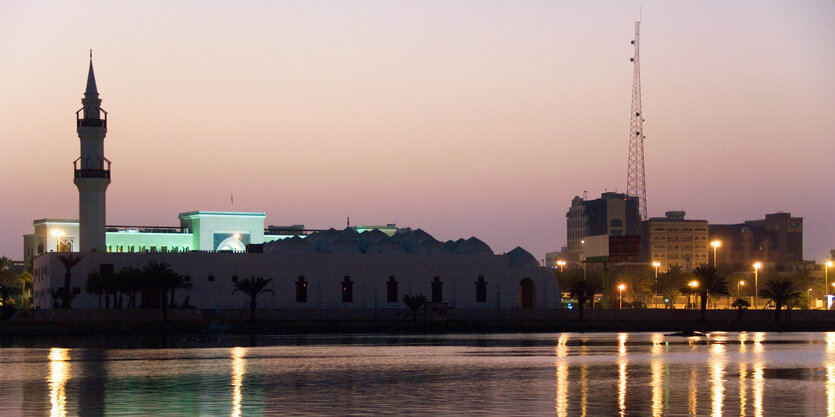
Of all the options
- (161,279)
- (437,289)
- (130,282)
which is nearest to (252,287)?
(161,279)

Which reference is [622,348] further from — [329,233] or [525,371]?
[329,233]

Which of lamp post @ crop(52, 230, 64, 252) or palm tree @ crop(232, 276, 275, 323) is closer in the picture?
palm tree @ crop(232, 276, 275, 323)

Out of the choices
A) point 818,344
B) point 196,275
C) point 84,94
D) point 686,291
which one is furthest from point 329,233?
point 818,344

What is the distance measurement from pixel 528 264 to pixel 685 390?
9432 centimetres

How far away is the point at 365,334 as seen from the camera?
9731cm

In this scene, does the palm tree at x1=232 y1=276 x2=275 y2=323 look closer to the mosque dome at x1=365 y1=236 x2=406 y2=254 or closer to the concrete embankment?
the concrete embankment

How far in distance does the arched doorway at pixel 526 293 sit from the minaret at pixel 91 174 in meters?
41.5

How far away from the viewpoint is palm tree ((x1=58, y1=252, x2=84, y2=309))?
361ft

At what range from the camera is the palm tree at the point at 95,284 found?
110 metres

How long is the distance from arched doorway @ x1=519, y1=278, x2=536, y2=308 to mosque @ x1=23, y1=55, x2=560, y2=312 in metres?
0.10

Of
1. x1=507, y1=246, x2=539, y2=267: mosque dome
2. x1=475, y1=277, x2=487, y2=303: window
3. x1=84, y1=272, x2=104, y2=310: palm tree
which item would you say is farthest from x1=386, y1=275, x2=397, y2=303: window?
x1=84, y1=272, x2=104, y2=310: palm tree

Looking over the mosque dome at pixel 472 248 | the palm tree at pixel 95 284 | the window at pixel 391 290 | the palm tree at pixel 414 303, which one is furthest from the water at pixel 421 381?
the mosque dome at pixel 472 248

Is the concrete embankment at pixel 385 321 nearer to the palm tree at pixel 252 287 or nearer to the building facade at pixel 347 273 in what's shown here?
the palm tree at pixel 252 287

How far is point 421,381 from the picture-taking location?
4212 cm
